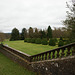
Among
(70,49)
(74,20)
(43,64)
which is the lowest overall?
(43,64)

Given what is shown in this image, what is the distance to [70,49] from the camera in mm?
2660

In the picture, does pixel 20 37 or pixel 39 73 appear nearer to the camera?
pixel 39 73

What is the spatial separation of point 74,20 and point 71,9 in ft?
2.89

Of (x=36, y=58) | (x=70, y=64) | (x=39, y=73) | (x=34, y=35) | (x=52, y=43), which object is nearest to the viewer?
(x=70, y=64)

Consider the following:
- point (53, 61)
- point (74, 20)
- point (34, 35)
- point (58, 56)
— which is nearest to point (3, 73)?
point (53, 61)

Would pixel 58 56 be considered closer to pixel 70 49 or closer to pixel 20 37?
pixel 70 49

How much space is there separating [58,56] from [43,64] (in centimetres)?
106

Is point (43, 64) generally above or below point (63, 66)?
below

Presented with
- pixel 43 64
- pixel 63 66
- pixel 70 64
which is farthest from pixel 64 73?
pixel 43 64

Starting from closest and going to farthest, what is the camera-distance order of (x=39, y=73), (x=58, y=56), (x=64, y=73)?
1. (x=64, y=73)
2. (x=58, y=56)
3. (x=39, y=73)

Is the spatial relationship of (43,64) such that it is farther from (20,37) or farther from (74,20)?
(20,37)

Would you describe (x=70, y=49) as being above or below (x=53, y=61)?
above

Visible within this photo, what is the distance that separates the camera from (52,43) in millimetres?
17078

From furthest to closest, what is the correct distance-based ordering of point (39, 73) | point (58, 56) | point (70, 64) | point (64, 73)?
1. point (39, 73)
2. point (58, 56)
3. point (64, 73)
4. point (70, 64)
